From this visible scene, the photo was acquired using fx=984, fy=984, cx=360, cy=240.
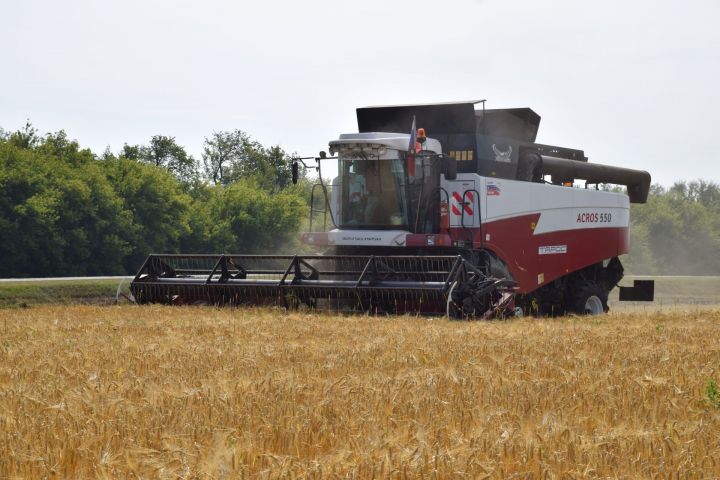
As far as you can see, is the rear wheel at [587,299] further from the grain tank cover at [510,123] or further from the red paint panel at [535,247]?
the grain tank cover at [510,123]

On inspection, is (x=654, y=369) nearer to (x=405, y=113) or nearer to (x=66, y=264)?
(x=405, y=113)

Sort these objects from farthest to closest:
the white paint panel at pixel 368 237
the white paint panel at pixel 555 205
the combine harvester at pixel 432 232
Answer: the white paint panel at pixel 555 205, the white paint panel at pixel 368 237, the combine harvester at pixel 432 232

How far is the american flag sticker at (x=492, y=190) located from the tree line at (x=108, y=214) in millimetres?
26777

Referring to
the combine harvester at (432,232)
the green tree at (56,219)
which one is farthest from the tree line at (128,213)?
the combine harvester at (432,232)

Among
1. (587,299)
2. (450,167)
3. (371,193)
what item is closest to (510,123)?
(450,167)

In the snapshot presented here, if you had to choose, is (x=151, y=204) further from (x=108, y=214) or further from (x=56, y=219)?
(x=56, y=219)

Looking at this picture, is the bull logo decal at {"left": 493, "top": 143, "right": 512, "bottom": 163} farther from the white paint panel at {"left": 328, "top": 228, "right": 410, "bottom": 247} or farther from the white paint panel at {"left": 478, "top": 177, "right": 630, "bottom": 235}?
the white paint panel at {"left": 328, "top": 228, "right": 410, "bottom": 247}

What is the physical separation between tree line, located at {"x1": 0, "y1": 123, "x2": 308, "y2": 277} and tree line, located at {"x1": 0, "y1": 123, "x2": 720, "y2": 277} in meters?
0.05

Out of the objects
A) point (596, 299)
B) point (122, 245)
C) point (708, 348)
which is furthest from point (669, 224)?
point (708, 348)

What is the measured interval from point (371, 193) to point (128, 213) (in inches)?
1255

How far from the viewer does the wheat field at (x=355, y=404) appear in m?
4.14

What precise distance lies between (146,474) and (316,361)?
4373mm

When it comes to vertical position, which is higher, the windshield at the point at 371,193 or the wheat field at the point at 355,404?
the windshield at the point at 371,193

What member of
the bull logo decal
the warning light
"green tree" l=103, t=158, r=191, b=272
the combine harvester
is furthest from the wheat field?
"green tree" l=103, t=158, r=191, b=272
